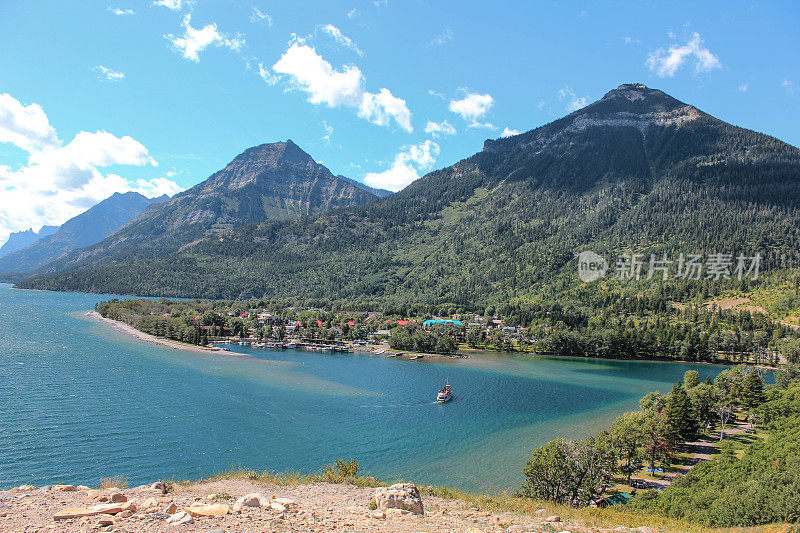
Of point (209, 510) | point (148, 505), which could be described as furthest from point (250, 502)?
point (148, 505)

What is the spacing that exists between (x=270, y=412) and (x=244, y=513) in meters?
37.4

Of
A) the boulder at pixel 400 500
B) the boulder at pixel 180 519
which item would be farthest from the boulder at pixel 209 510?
the boulder at pixel 400 500

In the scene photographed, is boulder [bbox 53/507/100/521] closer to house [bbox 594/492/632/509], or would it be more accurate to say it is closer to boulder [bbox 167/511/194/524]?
boulder [bbox 167/511/194/524]

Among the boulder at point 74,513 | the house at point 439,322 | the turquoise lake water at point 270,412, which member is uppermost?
the house at point 439,322

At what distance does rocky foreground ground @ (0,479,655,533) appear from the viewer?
45.5 feet

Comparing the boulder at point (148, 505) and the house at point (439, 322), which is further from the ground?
the house at point (439, 322)

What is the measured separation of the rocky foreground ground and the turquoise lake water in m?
14.4

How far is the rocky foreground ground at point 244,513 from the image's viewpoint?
13883 mm

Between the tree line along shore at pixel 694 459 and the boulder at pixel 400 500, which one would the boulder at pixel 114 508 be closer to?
the boulder at pixel 400 500

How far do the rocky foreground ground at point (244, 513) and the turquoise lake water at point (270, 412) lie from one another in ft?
47.2

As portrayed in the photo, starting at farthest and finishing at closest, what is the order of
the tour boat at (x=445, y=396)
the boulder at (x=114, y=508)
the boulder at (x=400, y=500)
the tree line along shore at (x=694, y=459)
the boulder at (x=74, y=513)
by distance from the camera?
1. the tour boat at (x=445, y=396)
2. the tree line along shore at (x=694, y=459)
3. the boulder at (x=400, y=500)
4. the boulder at (x=114, y=508)
5. the boulder at (x=74, y=513)

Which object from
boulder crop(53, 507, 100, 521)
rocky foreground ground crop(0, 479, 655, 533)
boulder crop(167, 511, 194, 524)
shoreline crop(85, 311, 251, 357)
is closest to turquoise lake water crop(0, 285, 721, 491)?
shoreline crop(85, 311, 251, 357)

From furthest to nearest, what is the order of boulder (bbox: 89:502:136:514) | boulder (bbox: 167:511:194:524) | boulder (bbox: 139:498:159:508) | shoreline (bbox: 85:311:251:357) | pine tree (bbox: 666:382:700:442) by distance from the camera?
1. shoreline (bbox: 85:311:251:357)
2. pine tree (bbox: 666:382:700:442)
3. boulder (bbox: 139:498:159:508)
4. boulder (bbox: 89:502:136:514)
5. boulder (bbox: 167:511:194:524)

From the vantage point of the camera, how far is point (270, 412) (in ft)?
165
